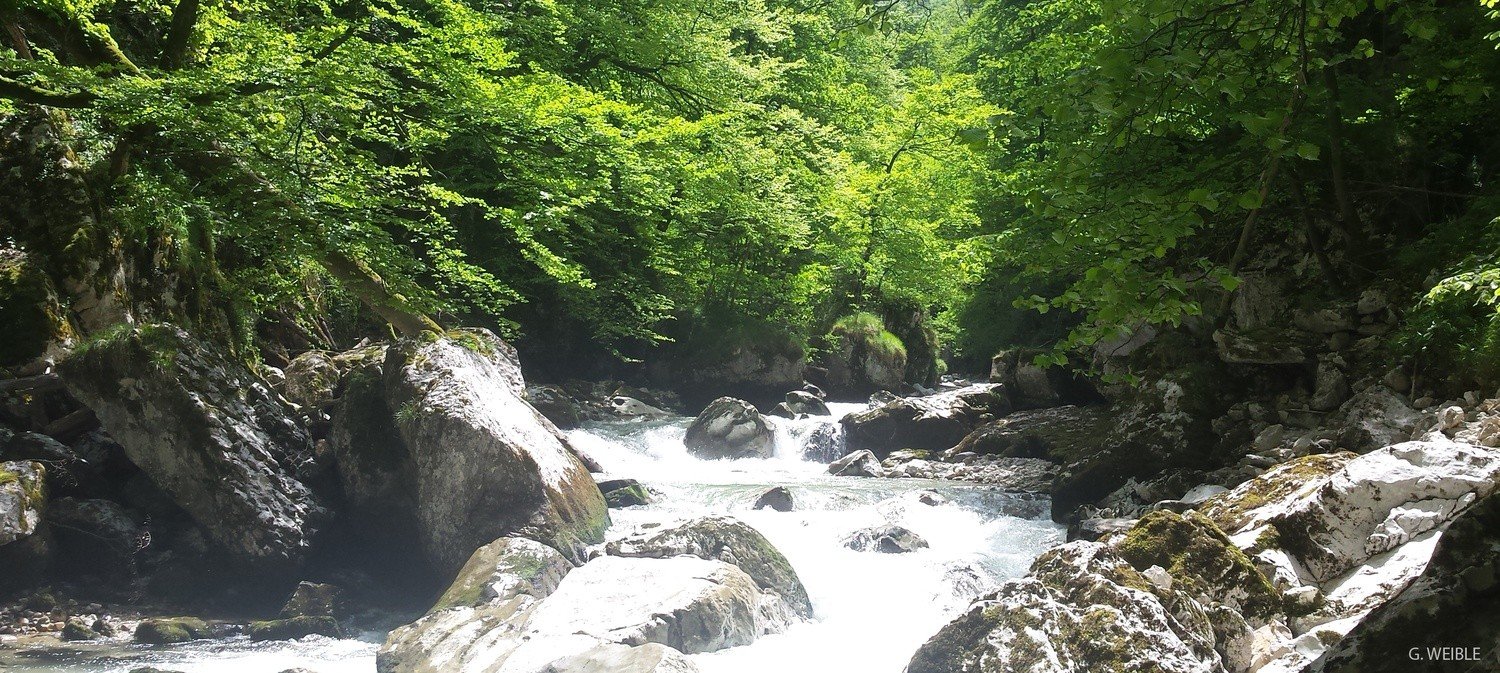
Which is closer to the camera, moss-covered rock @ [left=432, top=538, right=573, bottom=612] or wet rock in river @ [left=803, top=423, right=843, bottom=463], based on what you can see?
moss-covered rock @ [left=432, top=538, right=573, bottom=612]

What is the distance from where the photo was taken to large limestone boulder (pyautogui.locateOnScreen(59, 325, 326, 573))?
9.13m

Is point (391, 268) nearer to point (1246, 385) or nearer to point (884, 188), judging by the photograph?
point (1246, 385)

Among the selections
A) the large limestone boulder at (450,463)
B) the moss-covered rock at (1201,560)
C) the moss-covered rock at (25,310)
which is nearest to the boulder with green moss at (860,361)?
the large limestone boulder at (450,463)

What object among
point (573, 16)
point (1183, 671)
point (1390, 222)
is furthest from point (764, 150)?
point (1183, 671)

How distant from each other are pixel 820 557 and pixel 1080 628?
17.8 feet

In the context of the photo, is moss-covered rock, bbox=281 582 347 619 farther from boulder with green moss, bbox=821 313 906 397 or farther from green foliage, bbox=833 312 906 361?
green foliage, bbox=833 312 906 361

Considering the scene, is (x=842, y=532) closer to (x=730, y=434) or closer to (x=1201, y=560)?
(x=730, y=434)

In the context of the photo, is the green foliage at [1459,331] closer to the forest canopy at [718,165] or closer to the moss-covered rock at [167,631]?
the forest canopy at [718,165]

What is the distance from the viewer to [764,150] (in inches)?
833

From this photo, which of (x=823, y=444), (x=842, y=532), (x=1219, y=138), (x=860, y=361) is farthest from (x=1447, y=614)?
(x=860, y=361)

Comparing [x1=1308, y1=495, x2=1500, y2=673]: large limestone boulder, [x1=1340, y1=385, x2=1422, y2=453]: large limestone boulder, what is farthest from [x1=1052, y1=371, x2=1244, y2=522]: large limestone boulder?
[x1=1308, y1=495, x2=1500, y2=673]: large limestone boulder

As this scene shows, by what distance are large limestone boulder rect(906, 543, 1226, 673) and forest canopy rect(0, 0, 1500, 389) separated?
4.33 feet

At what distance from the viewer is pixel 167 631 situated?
797 centimetres

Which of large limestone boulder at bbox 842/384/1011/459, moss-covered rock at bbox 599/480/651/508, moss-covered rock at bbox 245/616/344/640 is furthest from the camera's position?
large limestone boulder at bbox 842/384/1011/459
